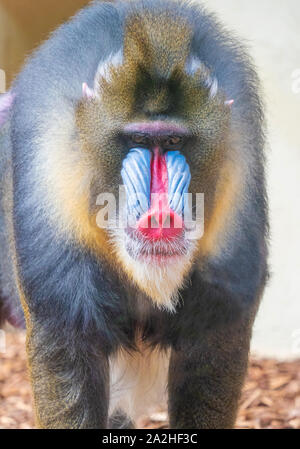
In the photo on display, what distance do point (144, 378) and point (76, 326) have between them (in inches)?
25.8

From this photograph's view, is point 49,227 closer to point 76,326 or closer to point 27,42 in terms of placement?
point 76,326

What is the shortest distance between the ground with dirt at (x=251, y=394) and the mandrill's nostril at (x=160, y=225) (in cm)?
144

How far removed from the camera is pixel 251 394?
382 centimetres

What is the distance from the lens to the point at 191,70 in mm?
2145

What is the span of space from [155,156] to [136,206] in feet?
0.57

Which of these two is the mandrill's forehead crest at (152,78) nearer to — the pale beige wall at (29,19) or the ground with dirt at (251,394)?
the pale beige wall at (29,19)

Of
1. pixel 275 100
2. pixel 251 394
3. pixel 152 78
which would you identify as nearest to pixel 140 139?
pixel 152 78

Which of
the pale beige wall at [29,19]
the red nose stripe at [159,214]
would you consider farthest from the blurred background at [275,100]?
the red nose stripe at [159,214]

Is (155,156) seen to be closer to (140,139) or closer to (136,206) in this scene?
(140,139)

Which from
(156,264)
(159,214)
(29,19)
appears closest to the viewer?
(159,214)

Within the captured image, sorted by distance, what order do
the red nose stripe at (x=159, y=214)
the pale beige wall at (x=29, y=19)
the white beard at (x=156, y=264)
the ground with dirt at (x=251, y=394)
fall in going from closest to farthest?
the red nose stripe at (x=159, y=214), the white beard at (x=156, y=264), the pale beige wall at (x=29, y=19), the ground with dirt at (x=251, y=394)

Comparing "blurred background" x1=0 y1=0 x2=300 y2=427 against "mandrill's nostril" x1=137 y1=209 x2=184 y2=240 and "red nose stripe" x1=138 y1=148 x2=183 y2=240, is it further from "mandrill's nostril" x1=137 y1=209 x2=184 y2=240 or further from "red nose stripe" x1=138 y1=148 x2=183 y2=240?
"mandrill's nostril" x1=137 y1=209 x2=184 y2=240

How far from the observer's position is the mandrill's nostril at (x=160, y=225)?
2.08 metres

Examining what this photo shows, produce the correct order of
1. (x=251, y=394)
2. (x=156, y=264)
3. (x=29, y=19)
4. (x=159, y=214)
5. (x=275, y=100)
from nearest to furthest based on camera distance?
1. (x=159, y=214)
2. (x=156, y=264)
3. (x=29, y=19)
4. (x=275, y=100)
5. (x=251, y=394)
